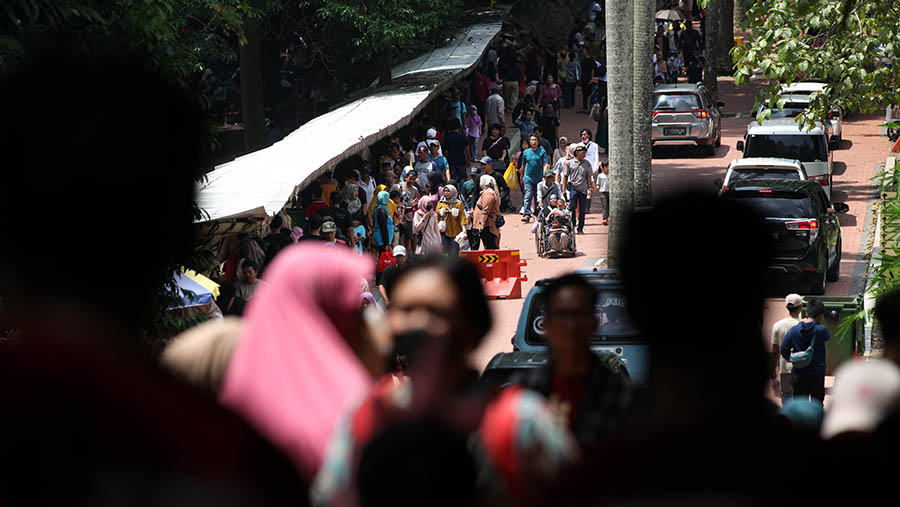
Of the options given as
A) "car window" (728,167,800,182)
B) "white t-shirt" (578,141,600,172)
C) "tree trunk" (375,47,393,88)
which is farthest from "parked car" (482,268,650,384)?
"tree trunk" (375,47,393,88)

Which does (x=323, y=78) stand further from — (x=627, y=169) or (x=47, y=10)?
(x=47, y=10)

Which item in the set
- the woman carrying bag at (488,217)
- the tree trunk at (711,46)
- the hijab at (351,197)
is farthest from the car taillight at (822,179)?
the tree trunk at (711,46)

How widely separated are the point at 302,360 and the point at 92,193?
0.48 meters

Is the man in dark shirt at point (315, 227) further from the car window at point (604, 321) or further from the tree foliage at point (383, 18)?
the tree foliage at point (383, 18)

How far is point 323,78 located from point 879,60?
1672cm

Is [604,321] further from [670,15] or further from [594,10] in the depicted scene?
[594,10]

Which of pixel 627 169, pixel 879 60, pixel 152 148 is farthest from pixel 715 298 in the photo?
pixel 627 169

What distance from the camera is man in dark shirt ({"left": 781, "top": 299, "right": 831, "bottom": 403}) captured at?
11031 millimetres

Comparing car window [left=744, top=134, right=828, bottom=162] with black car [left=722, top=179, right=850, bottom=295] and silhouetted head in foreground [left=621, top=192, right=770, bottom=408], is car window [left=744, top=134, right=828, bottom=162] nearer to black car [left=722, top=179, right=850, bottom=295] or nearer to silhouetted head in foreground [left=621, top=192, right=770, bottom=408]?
black car [left=722, top=179, right=850, bottom=295]

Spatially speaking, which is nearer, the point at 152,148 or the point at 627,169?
the point at 152,148

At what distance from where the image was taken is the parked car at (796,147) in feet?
77.6

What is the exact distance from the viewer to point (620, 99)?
17.1 metres

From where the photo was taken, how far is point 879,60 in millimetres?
15141

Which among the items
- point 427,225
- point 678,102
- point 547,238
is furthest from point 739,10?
point 427,225
